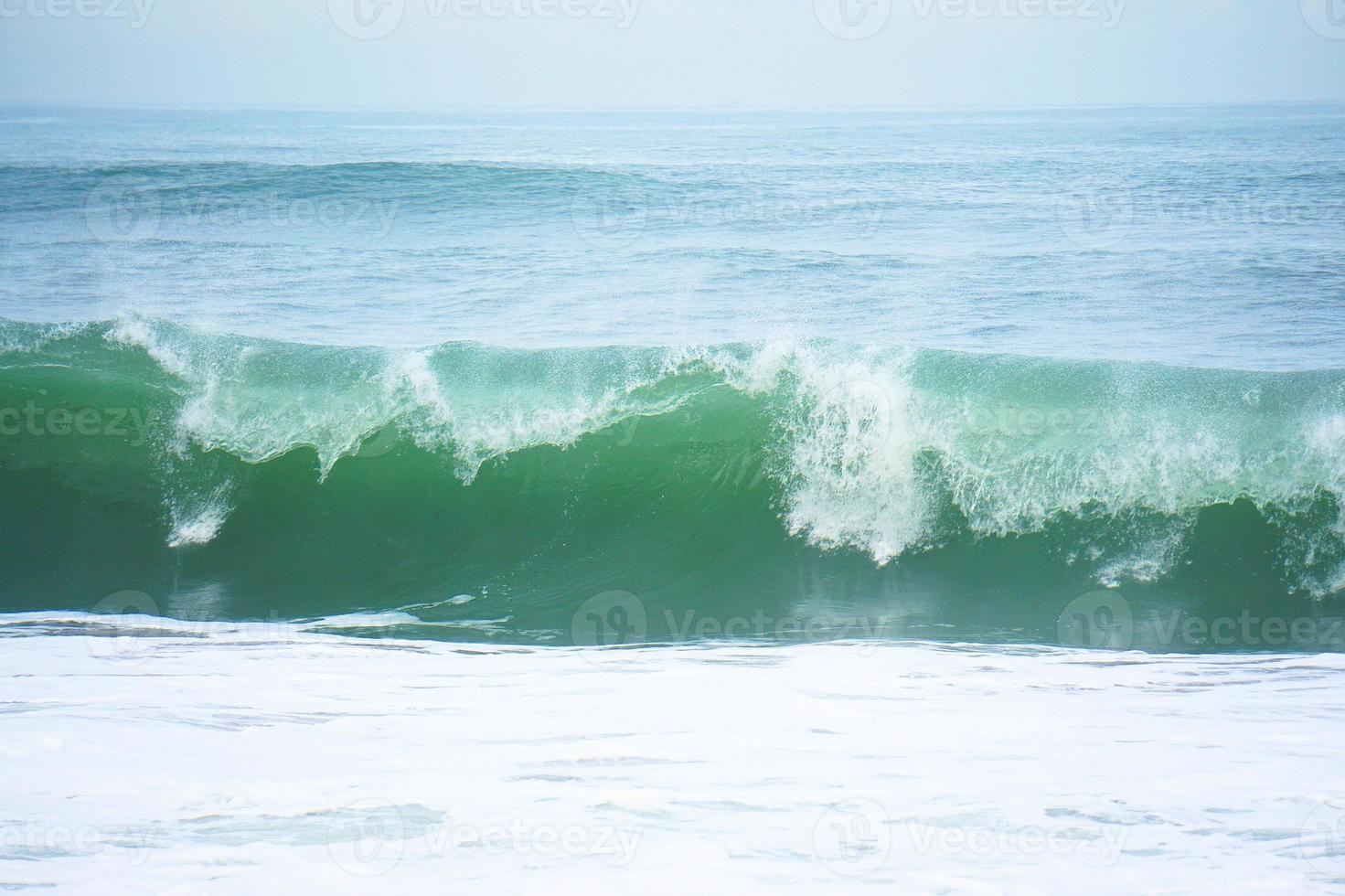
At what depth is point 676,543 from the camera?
316 inches

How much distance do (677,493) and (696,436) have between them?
0.61 meters

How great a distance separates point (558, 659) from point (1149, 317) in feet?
30.6

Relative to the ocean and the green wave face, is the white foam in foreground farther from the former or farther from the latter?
the green wave face

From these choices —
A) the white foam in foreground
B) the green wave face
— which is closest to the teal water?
the green wave face

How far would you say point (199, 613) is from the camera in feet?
22.4

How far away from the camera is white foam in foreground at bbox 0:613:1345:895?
9.05 ft

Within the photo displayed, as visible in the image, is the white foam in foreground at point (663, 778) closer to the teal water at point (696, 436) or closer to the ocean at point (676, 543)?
the ocean at point (676, 543)

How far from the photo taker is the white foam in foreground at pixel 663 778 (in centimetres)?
276

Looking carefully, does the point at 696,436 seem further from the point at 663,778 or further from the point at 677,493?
the point at 663,778

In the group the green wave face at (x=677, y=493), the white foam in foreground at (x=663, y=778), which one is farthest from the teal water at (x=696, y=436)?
the white foam in foreground at (x=663, y=778)

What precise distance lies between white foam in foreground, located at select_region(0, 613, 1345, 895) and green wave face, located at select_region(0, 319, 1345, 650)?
63.4 inches

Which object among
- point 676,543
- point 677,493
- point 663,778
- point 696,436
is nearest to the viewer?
Answer: point 663,778

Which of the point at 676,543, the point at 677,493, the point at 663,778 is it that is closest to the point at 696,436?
the point at 677,493

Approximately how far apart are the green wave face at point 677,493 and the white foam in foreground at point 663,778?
1.61 m
